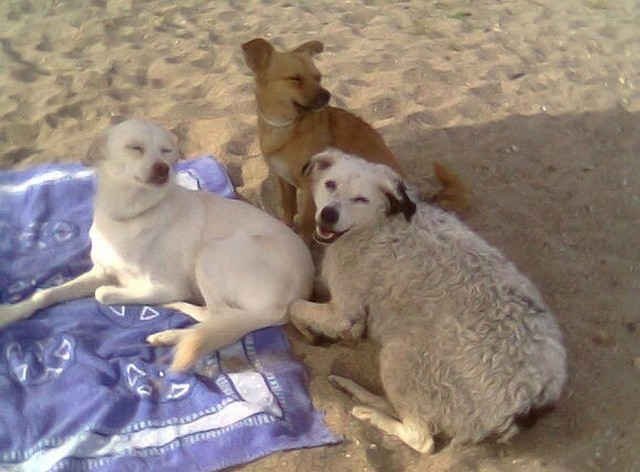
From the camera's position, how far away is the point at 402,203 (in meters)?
3.57

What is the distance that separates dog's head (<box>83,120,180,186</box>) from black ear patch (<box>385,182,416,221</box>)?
128 cm

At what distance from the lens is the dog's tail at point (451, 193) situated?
183 inches

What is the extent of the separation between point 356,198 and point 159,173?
43.7 inches

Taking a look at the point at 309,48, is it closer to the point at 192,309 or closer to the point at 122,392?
the point at 192,309

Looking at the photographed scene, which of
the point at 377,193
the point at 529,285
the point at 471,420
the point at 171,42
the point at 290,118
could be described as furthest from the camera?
the point at 171,42

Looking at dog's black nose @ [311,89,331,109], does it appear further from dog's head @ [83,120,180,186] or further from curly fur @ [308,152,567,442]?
dog's head @ [83,120,180,186]

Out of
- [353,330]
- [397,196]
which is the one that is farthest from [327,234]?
[353,330]

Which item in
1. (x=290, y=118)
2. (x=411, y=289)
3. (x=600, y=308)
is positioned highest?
(x=290, y=118)

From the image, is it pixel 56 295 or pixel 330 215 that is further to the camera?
pixel 56 295

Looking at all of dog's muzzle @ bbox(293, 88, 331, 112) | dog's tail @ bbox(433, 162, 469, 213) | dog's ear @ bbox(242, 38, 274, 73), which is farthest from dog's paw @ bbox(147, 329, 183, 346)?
dog's tail @ bbox(433, 162, 469, 213)

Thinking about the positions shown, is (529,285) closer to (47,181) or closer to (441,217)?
(441,217)

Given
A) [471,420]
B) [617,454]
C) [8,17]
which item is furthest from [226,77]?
[617,454]

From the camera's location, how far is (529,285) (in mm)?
3414

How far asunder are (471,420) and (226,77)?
4247 millimetres
